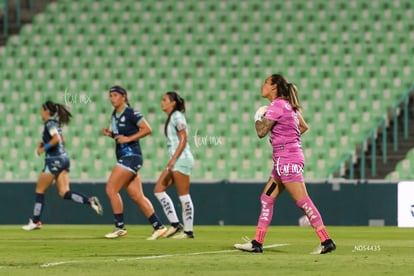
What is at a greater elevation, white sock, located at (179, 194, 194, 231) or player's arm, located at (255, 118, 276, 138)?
player's arm, located at (255, 118, 276, 138)

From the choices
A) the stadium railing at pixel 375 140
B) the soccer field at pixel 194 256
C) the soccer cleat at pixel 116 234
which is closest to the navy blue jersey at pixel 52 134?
the soccer field at pixel 194 256

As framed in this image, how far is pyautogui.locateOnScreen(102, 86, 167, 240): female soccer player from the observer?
47.8 feet

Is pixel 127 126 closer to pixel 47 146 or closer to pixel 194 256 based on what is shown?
pixel 47 146

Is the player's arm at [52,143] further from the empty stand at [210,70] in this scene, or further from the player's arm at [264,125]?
the player's arm at [264,125]

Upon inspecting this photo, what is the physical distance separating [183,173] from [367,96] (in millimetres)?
10508

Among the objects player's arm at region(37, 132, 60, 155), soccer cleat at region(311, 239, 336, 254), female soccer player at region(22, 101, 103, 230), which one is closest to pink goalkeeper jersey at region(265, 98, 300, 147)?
soccer cleat at region(311, 239, 336, 254)

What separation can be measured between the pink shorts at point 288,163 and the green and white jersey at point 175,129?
12.4 ft

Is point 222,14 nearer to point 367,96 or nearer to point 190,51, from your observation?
point 190,51

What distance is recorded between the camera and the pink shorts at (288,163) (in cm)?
1124

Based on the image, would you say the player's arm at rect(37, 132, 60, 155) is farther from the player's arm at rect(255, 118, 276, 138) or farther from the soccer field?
the player's arm at rect(255, 118, 276, 138)

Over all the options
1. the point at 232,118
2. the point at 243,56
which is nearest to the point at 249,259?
the point at 232,118

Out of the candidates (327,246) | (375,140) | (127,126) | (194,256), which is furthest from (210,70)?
(194,256)

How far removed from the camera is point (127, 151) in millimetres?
14695

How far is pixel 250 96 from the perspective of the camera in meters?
25.3
